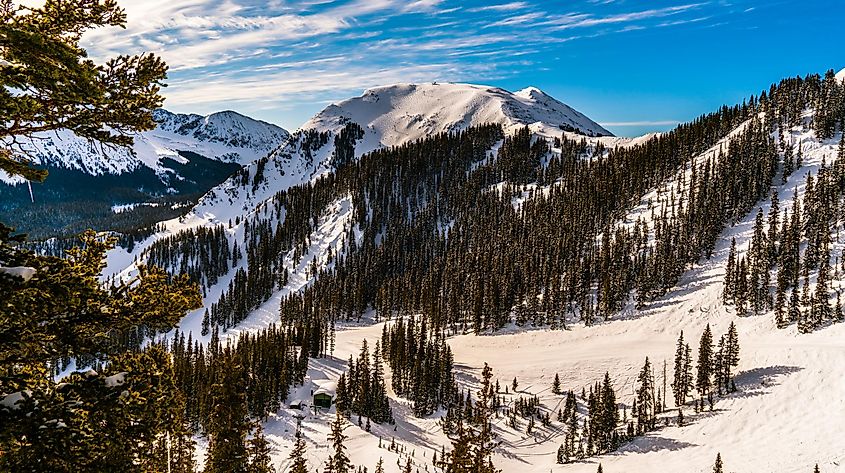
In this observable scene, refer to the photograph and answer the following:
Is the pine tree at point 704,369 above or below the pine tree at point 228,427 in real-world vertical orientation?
below

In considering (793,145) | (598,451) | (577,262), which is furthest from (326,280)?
(793,145)

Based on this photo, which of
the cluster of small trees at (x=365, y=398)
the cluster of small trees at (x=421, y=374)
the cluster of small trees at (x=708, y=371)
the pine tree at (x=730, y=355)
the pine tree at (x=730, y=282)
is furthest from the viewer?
the pine tree at (x=730, y=282)

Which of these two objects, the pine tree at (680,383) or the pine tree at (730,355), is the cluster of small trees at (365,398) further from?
the pine tree at (730,355)

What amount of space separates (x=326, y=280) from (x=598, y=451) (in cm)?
13397

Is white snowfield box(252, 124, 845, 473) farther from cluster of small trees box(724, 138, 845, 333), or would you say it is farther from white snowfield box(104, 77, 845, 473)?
cluster of small trees box(724, 138, 845, 333)

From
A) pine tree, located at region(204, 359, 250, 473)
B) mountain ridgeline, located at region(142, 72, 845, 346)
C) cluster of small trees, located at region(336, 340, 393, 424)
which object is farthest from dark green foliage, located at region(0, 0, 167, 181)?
mountain ridgeline, located at region(142, 72, 845, 346)

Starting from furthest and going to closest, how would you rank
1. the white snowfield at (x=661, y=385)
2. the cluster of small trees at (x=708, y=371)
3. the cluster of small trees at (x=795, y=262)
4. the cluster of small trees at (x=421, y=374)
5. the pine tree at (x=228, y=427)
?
1. the cluster of small trees at (x=421, y=374)
2. the cluster of small trees at (x=795, y=262)
3. the cluster of small trees at (x=708, y=371)
4. the white snowfield at (x=661, y=385)
5. the pine tree at (x=228, y=427)

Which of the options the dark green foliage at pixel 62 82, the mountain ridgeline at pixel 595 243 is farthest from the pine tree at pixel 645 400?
the dark green foliage at pixel 62 82

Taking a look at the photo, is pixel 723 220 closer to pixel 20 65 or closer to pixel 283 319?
pixel 283 319

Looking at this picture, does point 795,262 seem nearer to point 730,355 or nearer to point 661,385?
point 730,355

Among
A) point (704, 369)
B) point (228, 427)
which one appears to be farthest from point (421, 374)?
point (228, 427)

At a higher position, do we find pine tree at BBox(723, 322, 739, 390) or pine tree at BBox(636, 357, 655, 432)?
pine tree at BBox(723, 322, 739, 390)

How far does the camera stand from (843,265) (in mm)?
101438

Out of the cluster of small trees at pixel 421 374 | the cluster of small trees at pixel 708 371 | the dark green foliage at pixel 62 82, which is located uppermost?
the dark green foliage at pixel 62 82
